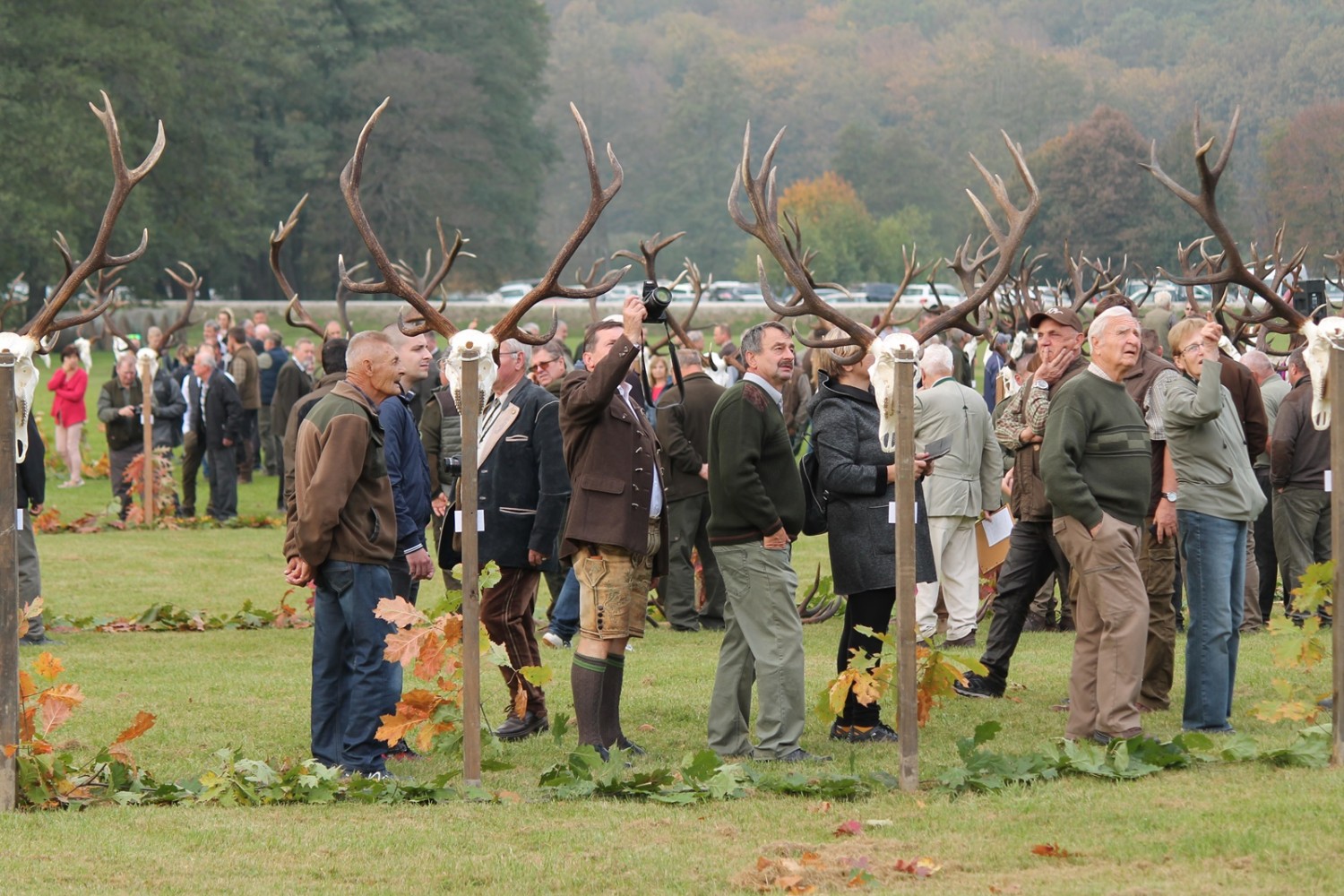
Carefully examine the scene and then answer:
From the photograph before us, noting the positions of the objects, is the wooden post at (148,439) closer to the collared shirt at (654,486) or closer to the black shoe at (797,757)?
the collared shirt at (654,486)

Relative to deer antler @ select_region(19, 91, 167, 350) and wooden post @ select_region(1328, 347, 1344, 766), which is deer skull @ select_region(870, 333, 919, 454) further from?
deer antler @ select_region(19, 91, 167, 350)

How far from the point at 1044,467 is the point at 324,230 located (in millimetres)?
66268

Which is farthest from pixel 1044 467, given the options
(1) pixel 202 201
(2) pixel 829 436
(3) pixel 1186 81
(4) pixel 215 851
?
(3) pixel 1186 81

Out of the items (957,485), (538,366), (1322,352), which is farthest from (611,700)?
(957,485)

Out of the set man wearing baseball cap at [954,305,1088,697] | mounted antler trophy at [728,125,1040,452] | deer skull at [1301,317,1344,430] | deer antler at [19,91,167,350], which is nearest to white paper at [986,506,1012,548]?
man wearing baseball cap at [954,305,1088,697]

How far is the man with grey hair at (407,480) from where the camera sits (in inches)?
344

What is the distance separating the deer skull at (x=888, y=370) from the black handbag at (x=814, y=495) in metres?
1.31

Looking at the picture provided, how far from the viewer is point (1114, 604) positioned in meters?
8.18

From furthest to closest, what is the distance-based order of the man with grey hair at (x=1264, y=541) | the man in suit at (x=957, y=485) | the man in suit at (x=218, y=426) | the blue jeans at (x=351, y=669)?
the man in suit at (x=218, y=426) → the man with grey hair at (x=1264, y=541) → the man in suit at (x=957, y=485) → the blue jeans at (x=351, y=669)

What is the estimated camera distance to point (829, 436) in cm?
898

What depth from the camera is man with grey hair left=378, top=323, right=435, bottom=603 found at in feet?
28.7

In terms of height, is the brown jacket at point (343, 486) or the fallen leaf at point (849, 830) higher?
the brown jacket at point (343, 486)

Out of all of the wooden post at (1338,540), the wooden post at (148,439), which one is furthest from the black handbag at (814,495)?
the wooden post at (148,439)

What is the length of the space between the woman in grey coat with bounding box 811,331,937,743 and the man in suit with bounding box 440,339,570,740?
57.2 inches
